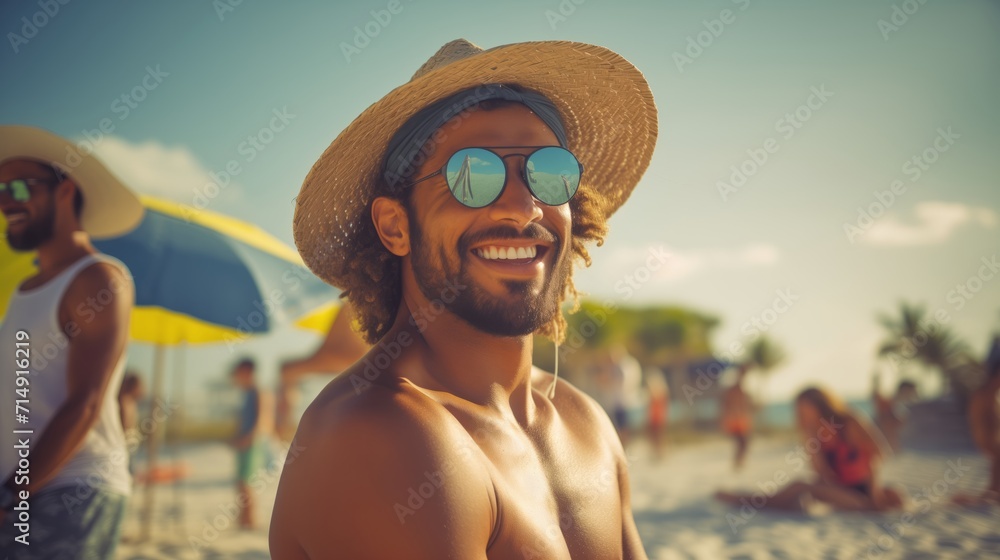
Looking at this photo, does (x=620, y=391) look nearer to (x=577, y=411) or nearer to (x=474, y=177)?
(x=577, y=411)

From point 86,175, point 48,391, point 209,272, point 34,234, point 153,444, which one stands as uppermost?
point 86,175

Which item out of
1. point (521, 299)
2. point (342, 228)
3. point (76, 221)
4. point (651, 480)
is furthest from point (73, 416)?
point (651, 480)

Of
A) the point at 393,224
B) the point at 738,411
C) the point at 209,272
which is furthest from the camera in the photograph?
the point at 738,411

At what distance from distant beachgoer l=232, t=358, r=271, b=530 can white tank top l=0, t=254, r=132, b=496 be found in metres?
4.54

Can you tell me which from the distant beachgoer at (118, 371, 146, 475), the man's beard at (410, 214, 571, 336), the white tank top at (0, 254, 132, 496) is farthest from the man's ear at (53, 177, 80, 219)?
the distant beachgoer at (118, 371, 146, 475)

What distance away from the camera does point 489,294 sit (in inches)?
65.5

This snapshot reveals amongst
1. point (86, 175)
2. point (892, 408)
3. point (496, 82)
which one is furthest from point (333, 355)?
point (892, 408)

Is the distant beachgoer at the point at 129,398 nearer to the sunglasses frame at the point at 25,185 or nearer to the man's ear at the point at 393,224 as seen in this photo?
the sunglasses frame at the point at 25,185

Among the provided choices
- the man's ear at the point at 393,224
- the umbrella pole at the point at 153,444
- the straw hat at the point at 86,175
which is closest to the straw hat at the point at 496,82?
the man's ear at the point at 393,224

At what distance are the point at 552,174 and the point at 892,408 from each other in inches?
569

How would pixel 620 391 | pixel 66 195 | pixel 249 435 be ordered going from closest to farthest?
pixel 66 195 < pixel 249 435 < pixel 620 391

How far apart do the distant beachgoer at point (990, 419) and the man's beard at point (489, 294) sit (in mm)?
8067

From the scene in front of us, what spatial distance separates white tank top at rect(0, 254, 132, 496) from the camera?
2.46 m

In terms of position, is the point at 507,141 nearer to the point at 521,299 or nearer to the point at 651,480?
the point at 521,299
